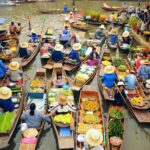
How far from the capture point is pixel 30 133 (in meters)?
9.84

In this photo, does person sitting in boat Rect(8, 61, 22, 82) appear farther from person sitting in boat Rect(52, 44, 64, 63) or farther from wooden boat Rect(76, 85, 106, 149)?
wooden boat Rect(76, 85, 106, 149)

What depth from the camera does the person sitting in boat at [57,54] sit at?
15.5 m

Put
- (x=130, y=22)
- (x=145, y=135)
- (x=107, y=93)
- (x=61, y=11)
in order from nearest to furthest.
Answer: (x=145, y=135), (x=107, y=93), (x=130, y=22), (x=61, y=11)

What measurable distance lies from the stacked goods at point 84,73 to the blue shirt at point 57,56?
4.74 feet

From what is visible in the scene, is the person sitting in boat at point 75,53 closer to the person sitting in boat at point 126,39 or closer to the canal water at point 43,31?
the canal water at point 43,31

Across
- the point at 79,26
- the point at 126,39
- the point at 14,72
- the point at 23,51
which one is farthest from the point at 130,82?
the point at 79,26

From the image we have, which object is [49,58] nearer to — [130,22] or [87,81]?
[87,81]

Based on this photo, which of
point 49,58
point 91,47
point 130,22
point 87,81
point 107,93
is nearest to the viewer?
point 107,93

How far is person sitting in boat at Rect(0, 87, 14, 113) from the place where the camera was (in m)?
10.5

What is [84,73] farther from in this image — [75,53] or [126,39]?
[126,39]

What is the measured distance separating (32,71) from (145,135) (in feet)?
26.9

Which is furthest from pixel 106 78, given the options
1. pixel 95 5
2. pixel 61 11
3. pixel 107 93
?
pixel 95 5

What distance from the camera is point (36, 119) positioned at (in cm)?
998

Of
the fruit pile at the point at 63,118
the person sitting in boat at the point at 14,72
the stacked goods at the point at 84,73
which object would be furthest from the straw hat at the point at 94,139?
the person sitting in boat at the point at 14,72
